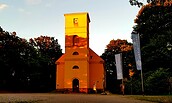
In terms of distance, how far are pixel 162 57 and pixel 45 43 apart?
116 ft

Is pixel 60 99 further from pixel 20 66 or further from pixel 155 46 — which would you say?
pixel 20 66

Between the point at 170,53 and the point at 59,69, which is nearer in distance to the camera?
the point at 170,53

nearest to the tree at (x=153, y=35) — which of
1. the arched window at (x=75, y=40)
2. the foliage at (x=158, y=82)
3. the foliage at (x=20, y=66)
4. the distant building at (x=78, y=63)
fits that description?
the foliage at (x=158, y=82)

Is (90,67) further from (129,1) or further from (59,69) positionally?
(129,1)

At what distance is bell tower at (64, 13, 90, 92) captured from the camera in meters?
45.9

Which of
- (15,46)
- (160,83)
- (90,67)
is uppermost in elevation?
(15,46)

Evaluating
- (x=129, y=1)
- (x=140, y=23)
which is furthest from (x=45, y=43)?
(x=129, y=1)

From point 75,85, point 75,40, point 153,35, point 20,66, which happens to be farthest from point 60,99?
point 20,66

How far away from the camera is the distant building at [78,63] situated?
45.9 m

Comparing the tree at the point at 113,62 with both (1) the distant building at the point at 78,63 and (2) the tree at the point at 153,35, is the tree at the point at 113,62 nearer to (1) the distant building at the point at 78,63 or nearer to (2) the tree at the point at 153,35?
(1) the distant building at the point at 78,63

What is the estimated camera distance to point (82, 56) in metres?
46.4

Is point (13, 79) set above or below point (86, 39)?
below

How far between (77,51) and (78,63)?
2.10 m

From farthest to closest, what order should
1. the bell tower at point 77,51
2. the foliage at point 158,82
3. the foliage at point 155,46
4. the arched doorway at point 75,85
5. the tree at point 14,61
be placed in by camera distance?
the tree at point 14,61 → the arched doorway at point 75,85 → the bell tower at point 77,51 → the foliage at point 158,82 → the foliage at point 155,46
